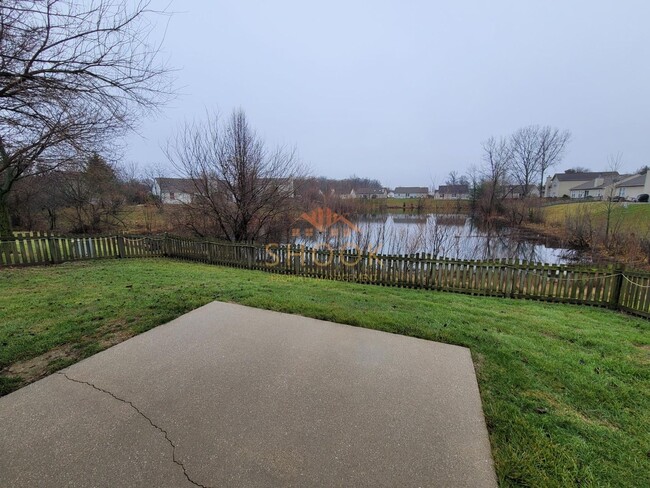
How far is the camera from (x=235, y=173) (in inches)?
424

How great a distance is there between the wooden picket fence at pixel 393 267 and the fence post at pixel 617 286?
0.05ft

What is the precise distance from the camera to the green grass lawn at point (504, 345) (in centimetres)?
179

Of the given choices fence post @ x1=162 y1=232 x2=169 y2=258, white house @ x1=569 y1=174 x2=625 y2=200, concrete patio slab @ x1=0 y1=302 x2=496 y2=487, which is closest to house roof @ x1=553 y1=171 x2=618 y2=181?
white house @ x1=569 y1=174 x2=625 y2=200

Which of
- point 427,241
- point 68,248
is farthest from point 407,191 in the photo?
point 68,248

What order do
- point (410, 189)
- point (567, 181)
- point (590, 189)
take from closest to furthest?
point (590, 189) < point (567, 181) < point (410, 189)

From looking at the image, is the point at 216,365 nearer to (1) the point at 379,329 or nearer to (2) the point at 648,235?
(1) the point at 379,329

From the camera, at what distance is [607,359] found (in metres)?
3.05

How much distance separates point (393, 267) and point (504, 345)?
4590 mm

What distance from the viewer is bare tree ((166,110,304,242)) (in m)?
10.7

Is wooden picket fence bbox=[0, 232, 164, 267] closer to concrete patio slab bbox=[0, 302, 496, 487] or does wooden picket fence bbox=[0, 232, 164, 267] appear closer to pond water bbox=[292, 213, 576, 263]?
pond water bbox=[292, 213, 576, 263]

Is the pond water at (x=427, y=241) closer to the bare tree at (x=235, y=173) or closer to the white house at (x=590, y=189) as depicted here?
the bare tree at (x=235, y=173)

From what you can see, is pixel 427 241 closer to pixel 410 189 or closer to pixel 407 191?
pixel 407 191

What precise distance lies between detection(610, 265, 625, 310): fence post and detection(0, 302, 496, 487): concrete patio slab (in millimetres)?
5580

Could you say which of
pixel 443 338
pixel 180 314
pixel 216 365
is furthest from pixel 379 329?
pixel 180 314
